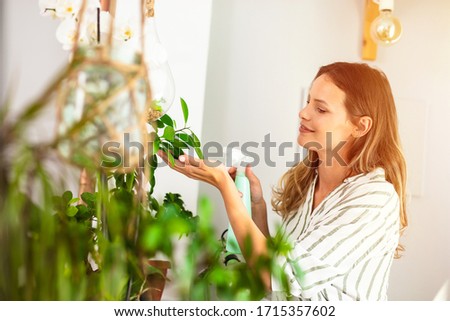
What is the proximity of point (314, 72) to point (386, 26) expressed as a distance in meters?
0.21

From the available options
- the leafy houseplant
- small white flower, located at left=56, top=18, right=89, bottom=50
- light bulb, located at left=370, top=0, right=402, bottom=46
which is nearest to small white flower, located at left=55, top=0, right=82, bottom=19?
small white flower, located at left=56, top=18, right=89, bottom=50

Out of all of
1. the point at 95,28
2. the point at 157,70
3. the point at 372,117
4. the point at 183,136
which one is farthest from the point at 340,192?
the point at 95,28

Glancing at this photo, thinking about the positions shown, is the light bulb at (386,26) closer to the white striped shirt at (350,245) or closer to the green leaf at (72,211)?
the white striped shirt at (350,245)

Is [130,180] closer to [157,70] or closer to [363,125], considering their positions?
[157,70]

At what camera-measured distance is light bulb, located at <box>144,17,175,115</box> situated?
0.99m

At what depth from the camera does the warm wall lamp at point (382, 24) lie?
1.37m

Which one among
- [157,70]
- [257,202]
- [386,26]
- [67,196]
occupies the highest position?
[386,26]

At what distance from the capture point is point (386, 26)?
1.37 metres

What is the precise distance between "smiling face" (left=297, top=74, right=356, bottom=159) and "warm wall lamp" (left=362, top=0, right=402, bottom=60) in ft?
1.26

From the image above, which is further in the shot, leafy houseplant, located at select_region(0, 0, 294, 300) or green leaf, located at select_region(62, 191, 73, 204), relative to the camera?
green leaf, located at select_region(62, 191, 73, 204)

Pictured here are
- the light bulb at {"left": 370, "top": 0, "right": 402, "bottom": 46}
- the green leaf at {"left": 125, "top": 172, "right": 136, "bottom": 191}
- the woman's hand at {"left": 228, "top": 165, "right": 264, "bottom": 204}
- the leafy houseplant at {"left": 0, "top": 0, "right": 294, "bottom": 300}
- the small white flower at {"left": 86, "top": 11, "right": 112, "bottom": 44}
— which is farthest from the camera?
the light bulb at {"left": 370, "top": 0, "right": 402, "bottom": 46}

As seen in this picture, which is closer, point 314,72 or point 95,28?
point 95,28

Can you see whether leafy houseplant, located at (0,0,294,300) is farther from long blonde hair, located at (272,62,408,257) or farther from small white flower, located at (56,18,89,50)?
long blonde hair, located at (272,62,408,257)
